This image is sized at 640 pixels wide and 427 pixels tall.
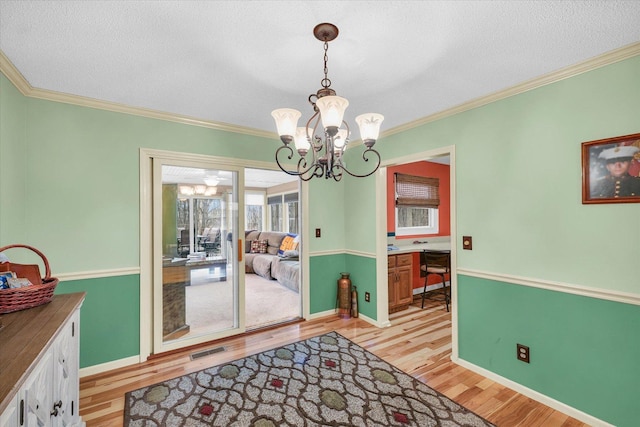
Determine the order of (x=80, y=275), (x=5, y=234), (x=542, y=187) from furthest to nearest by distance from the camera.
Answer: (x=80, y=275)
(x=542, y=187)
(x=5, y=234)

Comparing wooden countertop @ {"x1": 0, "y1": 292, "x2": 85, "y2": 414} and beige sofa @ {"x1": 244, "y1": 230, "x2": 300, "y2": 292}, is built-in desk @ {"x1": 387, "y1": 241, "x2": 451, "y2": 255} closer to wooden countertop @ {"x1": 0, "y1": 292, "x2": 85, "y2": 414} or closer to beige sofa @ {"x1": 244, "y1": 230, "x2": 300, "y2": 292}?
beige sofa @ {"x1": 244, "y1": 230, "x2": 300, "y2": 292}

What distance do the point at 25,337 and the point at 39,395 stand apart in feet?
0.80

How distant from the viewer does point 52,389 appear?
1.31 meters

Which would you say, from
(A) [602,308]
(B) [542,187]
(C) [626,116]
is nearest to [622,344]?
(A) [602,308]

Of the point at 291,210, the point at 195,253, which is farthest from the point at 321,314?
the point at 291,210

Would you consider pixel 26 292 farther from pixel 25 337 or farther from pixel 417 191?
pixel 417 191

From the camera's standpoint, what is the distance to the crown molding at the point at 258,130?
1.84 meters

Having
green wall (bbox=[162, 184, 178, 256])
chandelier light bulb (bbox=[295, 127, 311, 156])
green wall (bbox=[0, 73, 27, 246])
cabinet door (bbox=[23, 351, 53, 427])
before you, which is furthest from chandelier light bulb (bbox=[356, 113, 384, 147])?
green wall (bbox=[0, 73, 27, 246])

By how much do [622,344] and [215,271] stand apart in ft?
11.7

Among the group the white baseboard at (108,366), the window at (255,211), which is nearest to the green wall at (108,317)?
the white baseboard at (108,366)

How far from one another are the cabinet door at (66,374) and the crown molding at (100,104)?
1799mm

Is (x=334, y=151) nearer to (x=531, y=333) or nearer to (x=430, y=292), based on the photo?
(x=531, y=333)

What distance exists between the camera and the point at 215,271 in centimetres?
334

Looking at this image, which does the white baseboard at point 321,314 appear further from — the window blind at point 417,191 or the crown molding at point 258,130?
the crown molding at point 258,130
